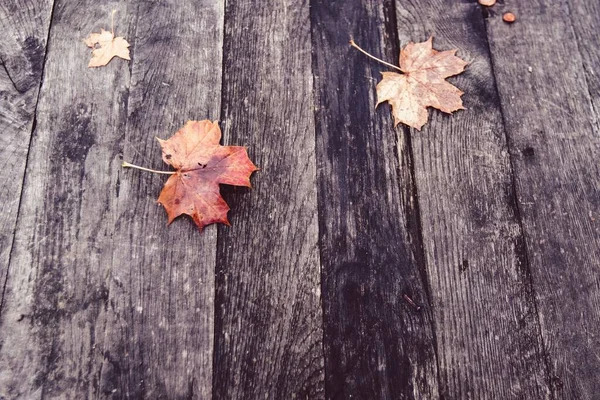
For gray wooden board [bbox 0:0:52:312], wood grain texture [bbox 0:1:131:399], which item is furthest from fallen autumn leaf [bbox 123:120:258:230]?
gray wooden board [bbox 0:0:52:312]

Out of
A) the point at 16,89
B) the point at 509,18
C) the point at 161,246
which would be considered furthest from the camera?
the point at 509,18

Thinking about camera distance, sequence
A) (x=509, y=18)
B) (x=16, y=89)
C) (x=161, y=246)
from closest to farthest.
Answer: (x=161, y=246) → (x=16, y=89) → (x=509, y=18)

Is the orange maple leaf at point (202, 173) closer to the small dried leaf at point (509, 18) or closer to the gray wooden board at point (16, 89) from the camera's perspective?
the gray wooden board at point (16, 89)

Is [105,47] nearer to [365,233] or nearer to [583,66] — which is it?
[365,233]

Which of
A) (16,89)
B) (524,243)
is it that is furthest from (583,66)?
(16,89)

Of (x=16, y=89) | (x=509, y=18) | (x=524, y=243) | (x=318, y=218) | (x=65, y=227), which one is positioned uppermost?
(x=16, y=89)

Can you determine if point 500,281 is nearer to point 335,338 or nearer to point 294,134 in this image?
point 335,338

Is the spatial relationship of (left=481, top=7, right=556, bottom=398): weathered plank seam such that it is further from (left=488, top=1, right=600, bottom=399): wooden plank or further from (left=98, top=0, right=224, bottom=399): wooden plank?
(left=98, top=0, right=224, bottom=399): wooden plank
